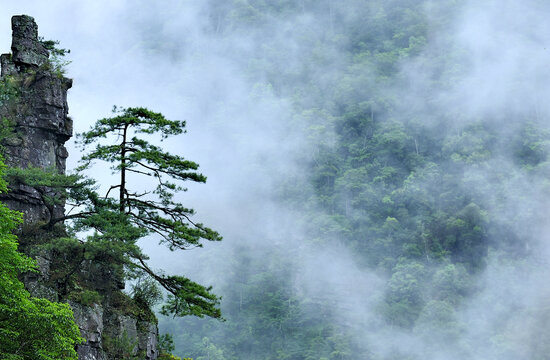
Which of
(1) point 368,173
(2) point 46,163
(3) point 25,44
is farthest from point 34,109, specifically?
(1) point 368,173

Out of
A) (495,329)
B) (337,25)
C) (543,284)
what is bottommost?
(495,329)

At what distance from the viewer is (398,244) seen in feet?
371

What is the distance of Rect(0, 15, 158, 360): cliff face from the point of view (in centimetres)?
2159

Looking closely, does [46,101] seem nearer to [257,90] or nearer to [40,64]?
[40,64]

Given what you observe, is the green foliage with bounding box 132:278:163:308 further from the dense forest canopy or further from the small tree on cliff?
the dense forest canopy

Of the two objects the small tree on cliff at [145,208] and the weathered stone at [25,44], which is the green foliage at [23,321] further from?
the weathered stone at [25,44]

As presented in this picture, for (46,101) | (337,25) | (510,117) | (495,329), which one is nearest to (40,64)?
(46,101)

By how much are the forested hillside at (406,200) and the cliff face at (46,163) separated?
65.4 meters

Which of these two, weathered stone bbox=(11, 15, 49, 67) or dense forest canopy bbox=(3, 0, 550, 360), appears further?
dense forest canopy bbox=(3, 0, 550, 360)

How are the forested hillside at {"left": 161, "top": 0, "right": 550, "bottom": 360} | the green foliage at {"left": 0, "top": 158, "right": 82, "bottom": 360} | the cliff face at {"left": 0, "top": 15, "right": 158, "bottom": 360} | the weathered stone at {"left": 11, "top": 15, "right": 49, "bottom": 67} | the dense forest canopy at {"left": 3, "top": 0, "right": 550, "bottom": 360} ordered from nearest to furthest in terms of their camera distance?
1. the green foliage at {"left": 0, "top": 158, "right": 82, "bottom": 360}
2. the cliff face at {"left": 0, "top": 15, "right": 158, "bottom": 360}
3. the weathered stone at {"left": 11, "top": 15, "right": 49, "bottom": 67}
4. the forested hillside at {"left": 161, "top": 0, "right": 550, "bottom": 360}
5. the dense forest canopy at {"left": 3, "top": 0, "right": 550, "bottom": 360}

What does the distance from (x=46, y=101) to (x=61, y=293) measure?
28.6 ft

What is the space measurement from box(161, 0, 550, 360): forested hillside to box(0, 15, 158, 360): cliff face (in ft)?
215

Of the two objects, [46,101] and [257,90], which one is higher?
[257,90]

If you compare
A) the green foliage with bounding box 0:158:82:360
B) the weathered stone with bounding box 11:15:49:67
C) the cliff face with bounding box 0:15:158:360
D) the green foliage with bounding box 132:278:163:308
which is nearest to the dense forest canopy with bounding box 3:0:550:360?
the green foliage with bounding box 132:278:163:308
